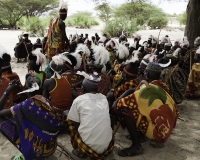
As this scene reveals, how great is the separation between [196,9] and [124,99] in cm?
731

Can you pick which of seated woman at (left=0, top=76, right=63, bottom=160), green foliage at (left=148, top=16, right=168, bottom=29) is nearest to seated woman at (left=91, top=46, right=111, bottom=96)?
seated woman at (left=0, top=76, right=63, bottom=160)

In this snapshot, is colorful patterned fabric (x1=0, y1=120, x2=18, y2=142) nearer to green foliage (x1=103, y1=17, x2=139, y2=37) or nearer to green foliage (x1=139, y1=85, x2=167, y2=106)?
green foliage (x1=139, y1=85, x2=167, y2=106)

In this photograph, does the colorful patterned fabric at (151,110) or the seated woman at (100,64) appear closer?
the colorful patterned fabric at (151,110)

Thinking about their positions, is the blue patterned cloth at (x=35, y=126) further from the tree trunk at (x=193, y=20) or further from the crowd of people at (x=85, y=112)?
the tree trunk at (x=193, y=20)

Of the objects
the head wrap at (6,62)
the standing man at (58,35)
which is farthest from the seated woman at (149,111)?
the standing man at (58,35)

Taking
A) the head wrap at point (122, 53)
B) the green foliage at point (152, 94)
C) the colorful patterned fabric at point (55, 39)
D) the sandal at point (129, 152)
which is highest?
the colorful patterned fabric at point (55, 39)

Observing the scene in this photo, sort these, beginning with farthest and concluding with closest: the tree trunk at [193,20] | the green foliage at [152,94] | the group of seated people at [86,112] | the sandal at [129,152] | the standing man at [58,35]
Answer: the tree trunk at [193,20]
the standing man at [58,35]
the sandal at [129,152]
the green foliage at [152,94]
the group of seated people at [86,112]

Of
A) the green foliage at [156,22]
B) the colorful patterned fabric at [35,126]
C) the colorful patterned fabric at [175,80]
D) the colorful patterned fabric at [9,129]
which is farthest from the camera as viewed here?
the green foliage at [156,22]

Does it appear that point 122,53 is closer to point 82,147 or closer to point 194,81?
point 194,81

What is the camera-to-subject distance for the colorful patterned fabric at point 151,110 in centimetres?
316

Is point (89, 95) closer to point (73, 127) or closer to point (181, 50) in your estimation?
point (73, 127)

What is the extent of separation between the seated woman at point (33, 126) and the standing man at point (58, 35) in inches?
104

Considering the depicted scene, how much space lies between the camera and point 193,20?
30.5ft

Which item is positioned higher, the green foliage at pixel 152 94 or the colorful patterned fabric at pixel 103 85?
the green foliage at pixel 152 94
